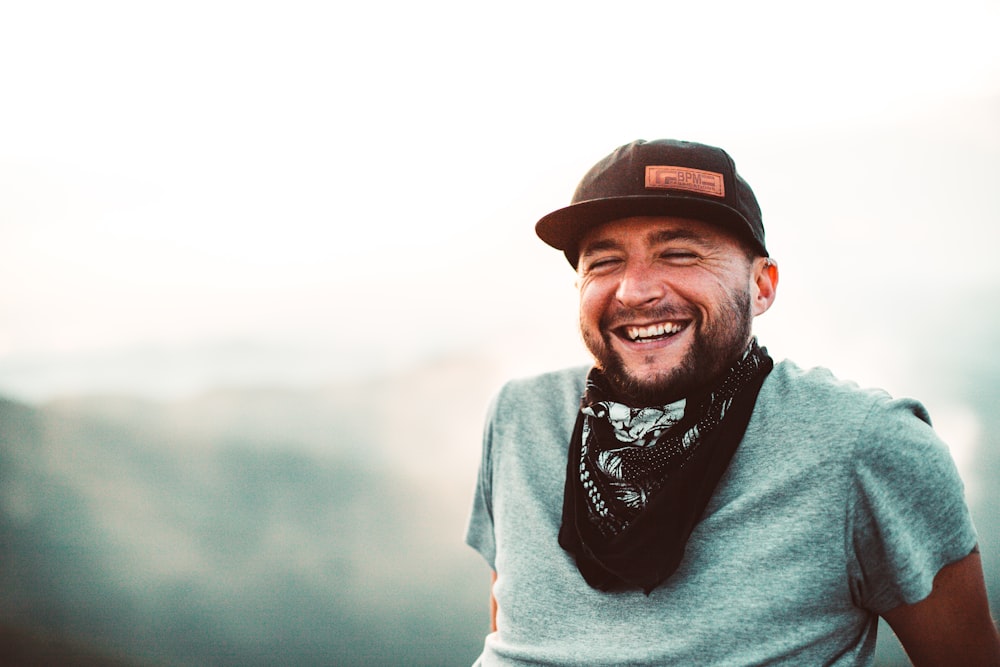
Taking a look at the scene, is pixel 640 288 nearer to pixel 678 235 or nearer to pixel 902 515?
pixel 678 235

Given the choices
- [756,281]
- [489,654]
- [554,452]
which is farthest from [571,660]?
[756,281]

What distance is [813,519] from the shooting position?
1.30 metres

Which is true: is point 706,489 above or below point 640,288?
below

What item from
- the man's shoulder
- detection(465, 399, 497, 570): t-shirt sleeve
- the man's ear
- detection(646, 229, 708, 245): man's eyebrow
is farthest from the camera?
detection(465, 399, 497, 570): t-shirt sleeve

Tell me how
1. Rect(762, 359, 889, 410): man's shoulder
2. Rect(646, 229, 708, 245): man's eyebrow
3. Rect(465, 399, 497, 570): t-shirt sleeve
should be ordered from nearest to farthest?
Rect(762, 359, 889, 410): man's shoulder
Rect(646, 229, 708, 245): man's eyebrow
Rect(465, 399, 497, 570): t-shirt sleeve

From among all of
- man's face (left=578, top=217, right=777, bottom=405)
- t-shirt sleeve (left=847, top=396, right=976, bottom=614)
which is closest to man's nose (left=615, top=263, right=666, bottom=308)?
man's face (left=578, top=217, right=777, bottom=405)

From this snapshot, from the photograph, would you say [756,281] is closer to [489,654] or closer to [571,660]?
[571,660]

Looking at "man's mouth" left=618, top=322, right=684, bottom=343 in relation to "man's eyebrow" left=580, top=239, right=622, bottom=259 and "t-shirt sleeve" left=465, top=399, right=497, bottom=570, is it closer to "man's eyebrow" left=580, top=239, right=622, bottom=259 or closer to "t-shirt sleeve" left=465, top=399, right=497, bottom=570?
"man's eyebrow" left=580, top=239, right=622, bottom=259

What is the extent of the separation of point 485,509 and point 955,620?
1.13 m

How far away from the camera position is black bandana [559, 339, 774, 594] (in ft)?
4.55

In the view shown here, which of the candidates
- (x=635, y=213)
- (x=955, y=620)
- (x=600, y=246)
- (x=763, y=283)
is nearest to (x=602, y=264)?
(x=600, y=246)

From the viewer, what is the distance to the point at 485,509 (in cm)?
194

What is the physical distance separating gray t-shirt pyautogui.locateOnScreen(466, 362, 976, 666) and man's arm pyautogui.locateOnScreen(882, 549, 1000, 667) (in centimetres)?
4

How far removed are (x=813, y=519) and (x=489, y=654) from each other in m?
0.87
